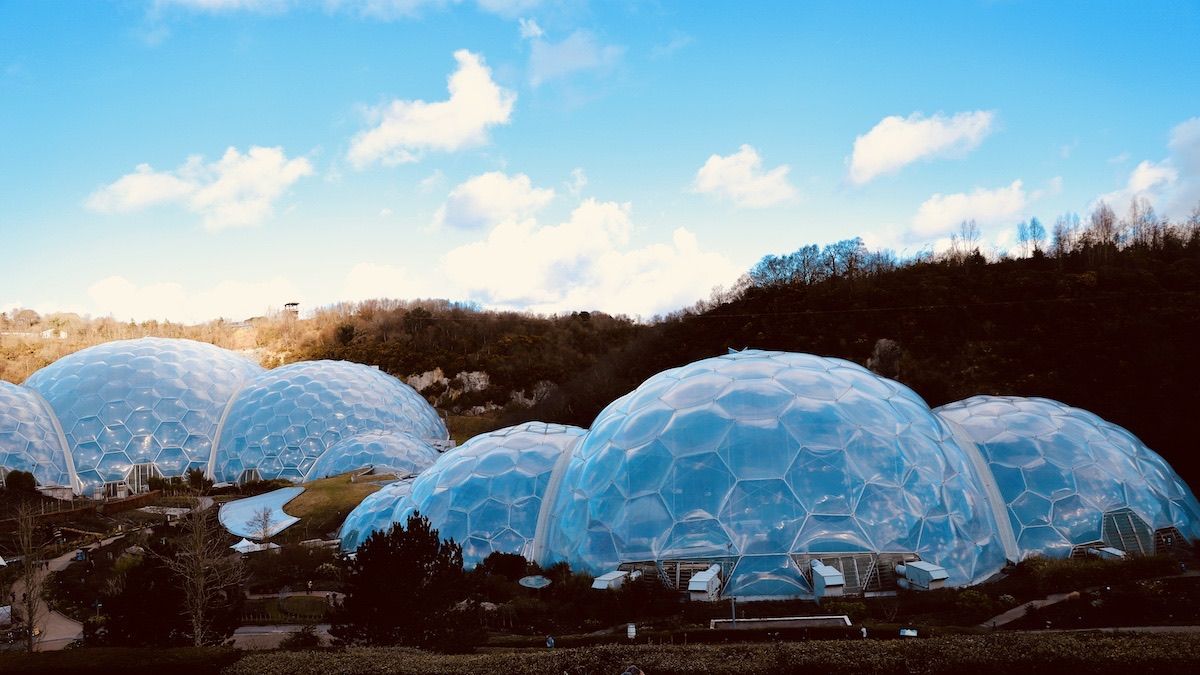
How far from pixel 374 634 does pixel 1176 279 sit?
42.0 meters

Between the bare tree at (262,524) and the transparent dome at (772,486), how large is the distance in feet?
40.5

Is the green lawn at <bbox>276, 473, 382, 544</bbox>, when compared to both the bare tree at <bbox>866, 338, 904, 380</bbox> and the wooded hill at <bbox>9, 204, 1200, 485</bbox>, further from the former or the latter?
the bare tree at <bbox>866, 338, 904, 380</bbox>

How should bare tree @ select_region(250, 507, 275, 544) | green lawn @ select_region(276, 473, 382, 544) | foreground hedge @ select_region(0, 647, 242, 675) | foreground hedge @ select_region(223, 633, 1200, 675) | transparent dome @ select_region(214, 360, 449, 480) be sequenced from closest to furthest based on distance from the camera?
foreground hedge @ select_region(223, 633, 1200, 675) → foreground hedge @ select_region(0, 647, 242, 675) → bare tree @ select_region(250, 507, 275, 544) → green lawn @ select_region(276, 473, 382, 544) → transparent dome @ select_region(214, 360, 449, 480)

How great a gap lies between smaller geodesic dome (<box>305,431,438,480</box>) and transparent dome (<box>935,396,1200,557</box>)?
2668 centimetres

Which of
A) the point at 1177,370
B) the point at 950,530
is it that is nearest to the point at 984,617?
the point at 950,530

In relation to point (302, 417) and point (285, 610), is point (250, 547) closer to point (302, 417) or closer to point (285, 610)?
point (285, 610)

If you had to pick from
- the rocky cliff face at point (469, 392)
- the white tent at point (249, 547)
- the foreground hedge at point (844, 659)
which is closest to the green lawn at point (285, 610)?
the white tent at point (249, 547)

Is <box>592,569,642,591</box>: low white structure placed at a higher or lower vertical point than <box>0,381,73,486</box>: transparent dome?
lower

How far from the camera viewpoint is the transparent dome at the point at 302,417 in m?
42.0

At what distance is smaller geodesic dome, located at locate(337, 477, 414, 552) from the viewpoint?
2270cm

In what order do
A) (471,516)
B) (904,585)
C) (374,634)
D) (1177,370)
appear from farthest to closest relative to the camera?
(1177,370)
(471,516)
(904,585)
(374,634)

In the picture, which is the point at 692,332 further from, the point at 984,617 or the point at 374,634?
the point at 374,634

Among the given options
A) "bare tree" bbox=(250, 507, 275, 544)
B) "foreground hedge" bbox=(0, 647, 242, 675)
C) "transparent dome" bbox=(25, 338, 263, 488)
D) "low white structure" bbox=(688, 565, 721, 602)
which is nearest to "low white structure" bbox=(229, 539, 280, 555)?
"bare tree" bbox=(250, 507, 275, 544)

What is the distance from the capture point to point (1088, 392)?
30609 mm
